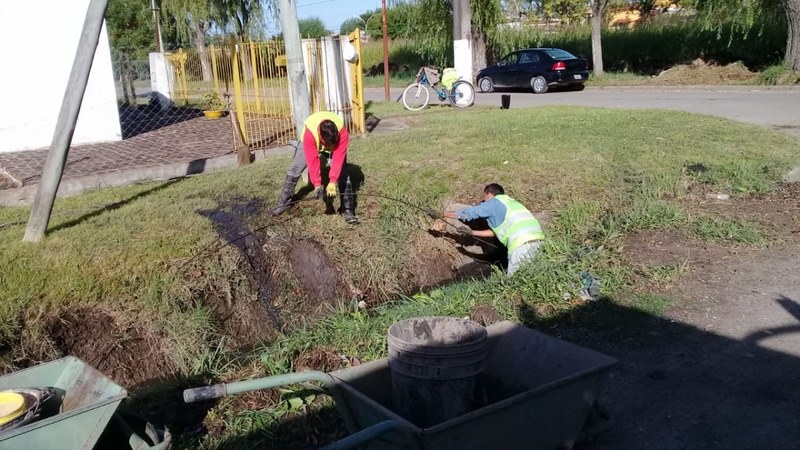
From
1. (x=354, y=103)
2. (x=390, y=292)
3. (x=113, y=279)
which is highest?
(x=354, y=103)

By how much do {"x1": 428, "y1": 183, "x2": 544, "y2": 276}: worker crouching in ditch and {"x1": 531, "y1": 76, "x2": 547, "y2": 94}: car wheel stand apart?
55.8ft

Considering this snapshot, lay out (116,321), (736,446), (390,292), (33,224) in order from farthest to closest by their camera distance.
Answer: (390,292) < (33,224) < (116,321) < (736,446)

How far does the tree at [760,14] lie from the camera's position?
2108 cm

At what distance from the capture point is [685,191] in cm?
900

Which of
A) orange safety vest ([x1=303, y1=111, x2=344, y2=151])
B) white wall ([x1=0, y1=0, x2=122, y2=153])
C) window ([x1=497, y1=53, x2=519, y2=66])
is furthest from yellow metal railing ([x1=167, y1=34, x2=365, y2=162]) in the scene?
window ([x1=497, y1=53, x2=519, y2=66])

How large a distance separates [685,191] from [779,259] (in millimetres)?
2346

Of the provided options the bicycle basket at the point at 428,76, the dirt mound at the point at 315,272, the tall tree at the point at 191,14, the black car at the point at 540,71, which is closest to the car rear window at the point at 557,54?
the black car at the point at 540,71

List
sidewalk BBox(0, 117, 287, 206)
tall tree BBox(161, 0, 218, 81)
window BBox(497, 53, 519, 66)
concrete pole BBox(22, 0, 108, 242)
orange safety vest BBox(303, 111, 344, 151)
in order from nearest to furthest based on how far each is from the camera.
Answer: concrete pole BBox(22, 0, 108, 242)
orange safety vest BBox(303, 111, 344, 151)
sidewalk BBox(0, 117, 287, 206)
window BBox(497, 53, 519, 66)
tall tree BBox(161, 0, 218, 81)

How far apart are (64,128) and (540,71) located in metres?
18.8

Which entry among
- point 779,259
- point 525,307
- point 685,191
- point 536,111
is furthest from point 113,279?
point 536,111

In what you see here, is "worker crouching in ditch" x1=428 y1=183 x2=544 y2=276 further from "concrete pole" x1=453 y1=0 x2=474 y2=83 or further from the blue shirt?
"concrete pole" x1=453 y1=0 x2=474 y2=83

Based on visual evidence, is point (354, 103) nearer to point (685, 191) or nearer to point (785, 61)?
point (685, 191)

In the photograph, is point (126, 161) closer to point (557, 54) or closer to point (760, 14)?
point (557, 54)

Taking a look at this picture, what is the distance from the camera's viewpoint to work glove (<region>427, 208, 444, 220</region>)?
772 cm
